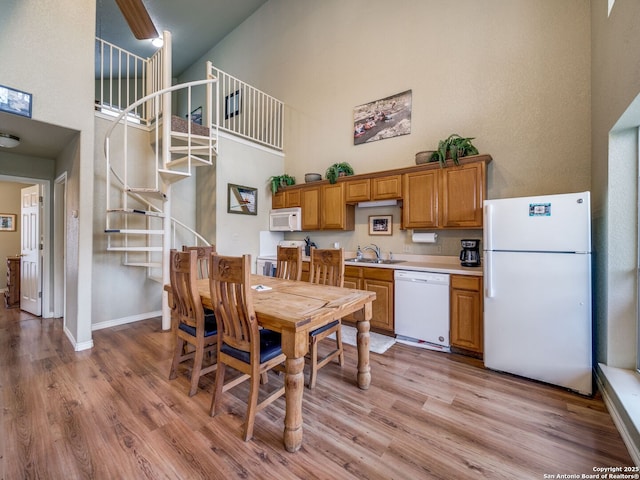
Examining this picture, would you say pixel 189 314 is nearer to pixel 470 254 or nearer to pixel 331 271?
pixel 331 271

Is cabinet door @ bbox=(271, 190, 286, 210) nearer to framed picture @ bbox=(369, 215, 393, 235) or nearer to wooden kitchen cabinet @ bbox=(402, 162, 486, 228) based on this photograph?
framed picture @ bbox=(369, 215, 393, 235)

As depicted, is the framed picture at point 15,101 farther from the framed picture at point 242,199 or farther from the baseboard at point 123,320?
the baseboard at point 123,320

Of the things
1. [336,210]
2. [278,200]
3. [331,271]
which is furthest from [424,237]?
[278,200]

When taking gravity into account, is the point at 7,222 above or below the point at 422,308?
above

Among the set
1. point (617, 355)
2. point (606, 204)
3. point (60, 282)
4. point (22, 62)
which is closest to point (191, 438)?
point (617, 355)

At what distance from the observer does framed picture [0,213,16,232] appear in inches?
210

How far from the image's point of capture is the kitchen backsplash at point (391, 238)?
340 cm

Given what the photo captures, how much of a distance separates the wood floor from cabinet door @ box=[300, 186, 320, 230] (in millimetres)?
2336

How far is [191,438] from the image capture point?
166 centimetres

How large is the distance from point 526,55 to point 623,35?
1.34 m

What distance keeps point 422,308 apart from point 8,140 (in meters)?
4.93

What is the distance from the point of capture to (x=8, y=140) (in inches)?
119

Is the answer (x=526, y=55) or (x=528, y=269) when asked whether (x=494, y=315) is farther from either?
(x=526, y=55)

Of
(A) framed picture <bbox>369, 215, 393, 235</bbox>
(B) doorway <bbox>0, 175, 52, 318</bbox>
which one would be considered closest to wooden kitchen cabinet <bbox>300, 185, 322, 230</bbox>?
(A) framed picture <bbox>369, 215, 393, 235</bbox>
